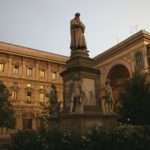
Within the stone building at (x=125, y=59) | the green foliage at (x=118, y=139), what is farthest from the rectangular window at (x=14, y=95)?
the green foliage at (x=118, y=139)

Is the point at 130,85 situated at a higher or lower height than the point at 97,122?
higher

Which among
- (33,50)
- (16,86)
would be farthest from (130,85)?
(33,50)

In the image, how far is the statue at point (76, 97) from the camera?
12.4 m

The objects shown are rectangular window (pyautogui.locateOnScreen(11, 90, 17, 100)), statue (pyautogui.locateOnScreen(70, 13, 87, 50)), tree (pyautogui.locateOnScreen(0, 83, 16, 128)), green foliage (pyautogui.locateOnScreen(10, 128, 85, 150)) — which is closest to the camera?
green foliage (pyautogui.locateOnScreen(10, 128, 85, 150))

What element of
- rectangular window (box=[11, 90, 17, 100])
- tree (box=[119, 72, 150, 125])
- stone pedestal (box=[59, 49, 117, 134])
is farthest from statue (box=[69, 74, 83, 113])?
rectangular window (box=[11, 90, 17, 100])

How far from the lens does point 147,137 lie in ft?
33.7

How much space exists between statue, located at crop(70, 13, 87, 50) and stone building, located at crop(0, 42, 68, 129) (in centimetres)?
2713

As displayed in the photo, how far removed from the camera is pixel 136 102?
69.9 ft

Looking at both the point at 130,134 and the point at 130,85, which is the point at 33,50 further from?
the point at 130,134

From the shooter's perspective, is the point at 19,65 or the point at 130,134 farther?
the point at 19,65

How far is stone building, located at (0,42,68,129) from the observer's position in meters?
41.0

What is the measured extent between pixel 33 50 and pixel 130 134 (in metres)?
39.2

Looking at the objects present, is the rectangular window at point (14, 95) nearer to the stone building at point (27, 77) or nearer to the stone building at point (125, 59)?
the stone building at point (27, 77)

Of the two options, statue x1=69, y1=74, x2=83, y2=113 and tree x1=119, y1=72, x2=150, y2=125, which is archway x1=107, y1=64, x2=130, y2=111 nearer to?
tree x1=119, y1=72, x2=150, y2=125
